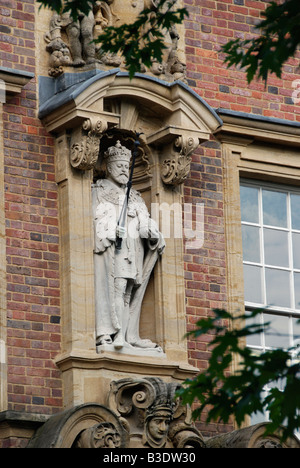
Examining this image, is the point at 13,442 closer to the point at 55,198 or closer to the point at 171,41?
the point at 55,198

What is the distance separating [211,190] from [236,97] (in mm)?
1042

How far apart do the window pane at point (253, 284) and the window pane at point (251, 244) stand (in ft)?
0.31

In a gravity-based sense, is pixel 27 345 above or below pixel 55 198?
below

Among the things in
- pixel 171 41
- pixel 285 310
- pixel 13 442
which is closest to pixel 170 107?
pixel 171 41

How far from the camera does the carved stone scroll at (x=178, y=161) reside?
49.4ft

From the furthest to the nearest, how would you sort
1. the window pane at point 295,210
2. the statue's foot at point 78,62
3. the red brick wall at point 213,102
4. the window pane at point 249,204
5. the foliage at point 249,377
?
the window pane at point 295,210 < the window pane at point 249,204 < the red brick wall at point 213,102 < the statue's foot at point 78,62 < the foliage at point 249,377

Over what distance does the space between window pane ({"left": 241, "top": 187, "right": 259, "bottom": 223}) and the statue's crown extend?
1638mm

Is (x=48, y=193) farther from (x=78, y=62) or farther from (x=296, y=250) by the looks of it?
(x=296, y=250)

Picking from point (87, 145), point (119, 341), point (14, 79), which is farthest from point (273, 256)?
point (14, 79)

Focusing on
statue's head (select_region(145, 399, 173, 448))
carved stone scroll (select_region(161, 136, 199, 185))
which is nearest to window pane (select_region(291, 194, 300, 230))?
carved stone scroll (select_region(161, 136, 199, 185))

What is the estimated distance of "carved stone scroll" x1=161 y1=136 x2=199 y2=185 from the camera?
15.0 m

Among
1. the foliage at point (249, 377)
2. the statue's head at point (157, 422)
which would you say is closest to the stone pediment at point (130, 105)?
the statue's head at point (157, 422)

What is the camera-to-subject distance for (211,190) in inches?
→ 616

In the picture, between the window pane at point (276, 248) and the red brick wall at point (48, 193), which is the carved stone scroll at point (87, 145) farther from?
the window pane at point (276, 248)
